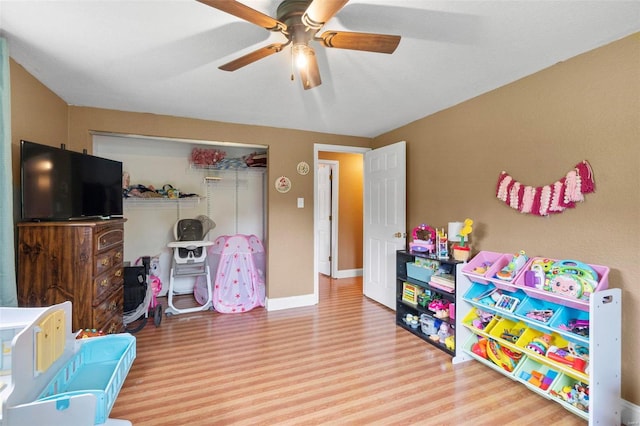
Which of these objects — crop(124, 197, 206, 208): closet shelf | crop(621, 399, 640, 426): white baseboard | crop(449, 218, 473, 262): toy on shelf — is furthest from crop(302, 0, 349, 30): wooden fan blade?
crop(124, 197, 206, 208): closet shelf

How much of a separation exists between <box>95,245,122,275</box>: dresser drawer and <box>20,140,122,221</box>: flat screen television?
14.0 inches

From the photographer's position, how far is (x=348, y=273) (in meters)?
5.41

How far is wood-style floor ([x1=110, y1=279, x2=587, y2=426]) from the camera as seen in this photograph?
1.81 metres

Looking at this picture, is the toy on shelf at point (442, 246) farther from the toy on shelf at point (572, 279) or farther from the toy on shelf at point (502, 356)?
the toy on shelf at point (572, 279)

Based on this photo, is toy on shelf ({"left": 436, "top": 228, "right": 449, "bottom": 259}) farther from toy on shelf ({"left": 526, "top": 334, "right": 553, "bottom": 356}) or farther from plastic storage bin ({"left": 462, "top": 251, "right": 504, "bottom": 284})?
toy on shelf ({"left": 526, "top": 334, "right": 553, "bottom": 356})

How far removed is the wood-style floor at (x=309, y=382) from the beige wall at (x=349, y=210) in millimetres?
2281

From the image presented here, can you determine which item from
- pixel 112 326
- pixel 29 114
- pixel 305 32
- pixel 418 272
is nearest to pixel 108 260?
pixel 112 326

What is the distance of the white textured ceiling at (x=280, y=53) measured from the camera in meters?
1.52

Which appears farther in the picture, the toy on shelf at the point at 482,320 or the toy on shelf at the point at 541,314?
the toy on shelf at the point at 482,320

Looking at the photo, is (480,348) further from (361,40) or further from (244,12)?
(244,12)

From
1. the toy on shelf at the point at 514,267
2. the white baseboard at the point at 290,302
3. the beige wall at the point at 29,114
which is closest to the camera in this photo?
the beige wall at the point at 29,114

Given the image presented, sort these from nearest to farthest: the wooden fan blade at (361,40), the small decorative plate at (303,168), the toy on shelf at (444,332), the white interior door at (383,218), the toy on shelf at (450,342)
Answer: the wooden fan blade at (361,40)
the toy on shelf at (450,342)
the toy on shelf at (444,332)
the white interior door at (383,218)
the small decorative plate at (303,168)

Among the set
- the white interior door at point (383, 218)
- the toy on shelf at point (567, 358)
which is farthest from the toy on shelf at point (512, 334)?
the white interior door at point (383, 218)

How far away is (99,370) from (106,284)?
1.16m
